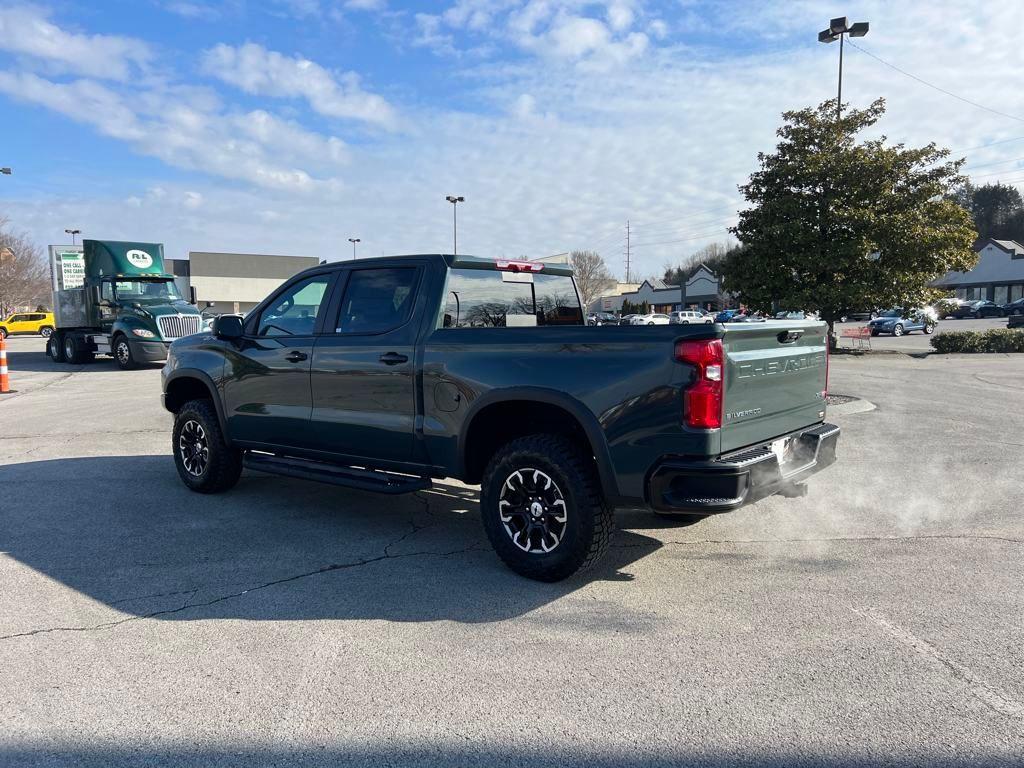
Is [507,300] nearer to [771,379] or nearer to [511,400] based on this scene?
[511,400]

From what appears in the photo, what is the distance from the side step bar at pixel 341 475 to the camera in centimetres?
491

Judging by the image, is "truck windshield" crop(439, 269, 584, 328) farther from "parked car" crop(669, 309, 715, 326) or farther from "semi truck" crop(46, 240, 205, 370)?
"semi truck" crop(46, 240, 205, 370)

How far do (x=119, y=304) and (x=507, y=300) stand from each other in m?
18.3

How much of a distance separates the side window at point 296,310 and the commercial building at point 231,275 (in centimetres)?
6921

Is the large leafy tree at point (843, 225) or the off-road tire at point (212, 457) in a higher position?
the large leafy tree at point (843, 225)

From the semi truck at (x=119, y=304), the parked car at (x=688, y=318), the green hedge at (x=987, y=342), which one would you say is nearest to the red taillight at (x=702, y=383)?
the parked car at (x=688, y=318)

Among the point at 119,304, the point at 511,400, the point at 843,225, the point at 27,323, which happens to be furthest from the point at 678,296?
the point at 511,400

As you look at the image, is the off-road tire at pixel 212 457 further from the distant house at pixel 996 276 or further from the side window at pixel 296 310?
the distant house at pixel 996 276

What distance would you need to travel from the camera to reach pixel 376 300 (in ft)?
17.4

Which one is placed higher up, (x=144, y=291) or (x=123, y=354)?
(x=144, y=291)

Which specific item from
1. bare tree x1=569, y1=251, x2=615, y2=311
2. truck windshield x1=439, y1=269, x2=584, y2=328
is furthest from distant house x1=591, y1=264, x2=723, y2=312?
truck windshield x1=439, y1=269, x2=584, y2=328

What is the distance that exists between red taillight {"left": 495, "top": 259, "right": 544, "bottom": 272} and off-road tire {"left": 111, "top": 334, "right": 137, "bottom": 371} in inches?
670

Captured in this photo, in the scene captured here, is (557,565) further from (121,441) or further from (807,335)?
(121,441)

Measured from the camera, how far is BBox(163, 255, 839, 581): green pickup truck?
388 centimetres
